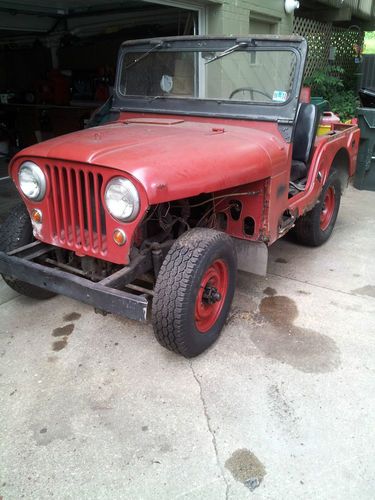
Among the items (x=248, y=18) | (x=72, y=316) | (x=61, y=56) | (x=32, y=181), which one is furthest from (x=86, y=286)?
(x=61, y=56)

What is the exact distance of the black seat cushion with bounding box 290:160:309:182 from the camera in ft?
11.9

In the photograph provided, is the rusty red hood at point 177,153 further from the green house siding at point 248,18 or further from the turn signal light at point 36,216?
the green house siding at point 248,18

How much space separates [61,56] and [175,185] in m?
8.80

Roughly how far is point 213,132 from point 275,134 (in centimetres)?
49

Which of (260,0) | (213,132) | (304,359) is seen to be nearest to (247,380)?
(304,359)

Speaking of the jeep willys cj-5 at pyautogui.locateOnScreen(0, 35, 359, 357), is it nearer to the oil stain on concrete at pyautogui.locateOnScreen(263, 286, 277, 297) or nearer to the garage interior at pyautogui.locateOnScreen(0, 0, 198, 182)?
the oil stain on concrete at pyautogui.locateOnScreen(263, 286, 277, 297)

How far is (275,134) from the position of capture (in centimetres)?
306

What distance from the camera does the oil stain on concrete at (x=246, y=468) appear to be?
6.16ft

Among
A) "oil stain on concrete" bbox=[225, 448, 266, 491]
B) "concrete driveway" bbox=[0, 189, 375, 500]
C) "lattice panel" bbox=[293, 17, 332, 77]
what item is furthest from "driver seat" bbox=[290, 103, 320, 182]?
"lattice panel" bbox=[293, 17, 332, 77]

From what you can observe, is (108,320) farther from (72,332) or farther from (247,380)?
(247,380)

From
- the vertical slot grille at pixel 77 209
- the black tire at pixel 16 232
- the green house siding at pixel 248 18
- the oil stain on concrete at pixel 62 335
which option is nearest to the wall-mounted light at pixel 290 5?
the green house siding at pixel 248 18

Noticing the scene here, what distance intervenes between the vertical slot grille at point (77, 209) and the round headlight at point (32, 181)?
A: 60mm

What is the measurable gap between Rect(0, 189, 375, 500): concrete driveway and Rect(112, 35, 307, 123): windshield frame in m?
1.41

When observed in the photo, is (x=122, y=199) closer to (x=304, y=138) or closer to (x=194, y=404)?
(x=194, y=404)
